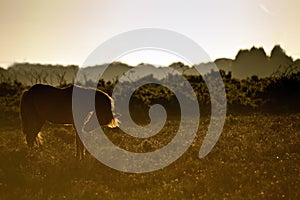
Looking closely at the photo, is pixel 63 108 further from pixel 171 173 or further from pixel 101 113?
pixel 171 173

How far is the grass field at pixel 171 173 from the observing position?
6523 millimetres

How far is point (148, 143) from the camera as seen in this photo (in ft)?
30.1

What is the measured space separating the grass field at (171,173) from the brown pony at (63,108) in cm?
49

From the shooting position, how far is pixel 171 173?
739cm

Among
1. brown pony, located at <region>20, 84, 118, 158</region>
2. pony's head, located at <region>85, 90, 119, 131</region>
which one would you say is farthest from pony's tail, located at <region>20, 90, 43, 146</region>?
pony's head, located at <region>85, 90, 119, 131</region>

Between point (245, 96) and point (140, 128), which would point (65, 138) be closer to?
point (140, 128)

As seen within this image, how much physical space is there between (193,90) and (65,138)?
6461 mm

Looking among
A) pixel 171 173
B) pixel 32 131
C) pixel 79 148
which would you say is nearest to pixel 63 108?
pixel 32 131

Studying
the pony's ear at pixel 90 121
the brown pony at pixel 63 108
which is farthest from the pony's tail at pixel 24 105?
the pony's ear at pixel 90 121

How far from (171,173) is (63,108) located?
3203mm

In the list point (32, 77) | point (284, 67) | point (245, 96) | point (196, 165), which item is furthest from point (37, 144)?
point (284, 67)

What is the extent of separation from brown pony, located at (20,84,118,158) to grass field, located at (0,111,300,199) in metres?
0.49

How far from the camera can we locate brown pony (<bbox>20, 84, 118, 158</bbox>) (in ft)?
29.9

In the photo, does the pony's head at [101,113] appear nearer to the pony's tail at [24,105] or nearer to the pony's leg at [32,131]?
the pony's leg at [32,131]
